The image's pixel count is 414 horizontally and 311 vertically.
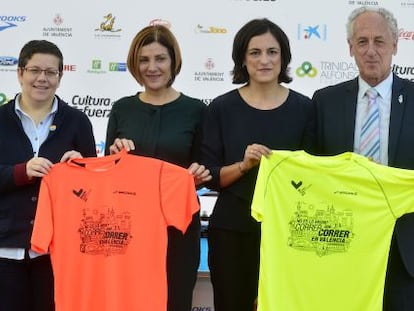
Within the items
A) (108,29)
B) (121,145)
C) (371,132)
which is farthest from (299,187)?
(108,29)

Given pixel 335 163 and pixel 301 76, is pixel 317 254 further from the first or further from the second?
pixel 301 76

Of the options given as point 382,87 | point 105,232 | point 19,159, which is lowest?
point 105,232

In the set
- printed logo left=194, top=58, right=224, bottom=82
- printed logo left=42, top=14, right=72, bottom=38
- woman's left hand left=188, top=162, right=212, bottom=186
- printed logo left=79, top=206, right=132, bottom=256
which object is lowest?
printed logo left=79, top=206, right=132, bottom=256

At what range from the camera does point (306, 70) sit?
3.90 metres

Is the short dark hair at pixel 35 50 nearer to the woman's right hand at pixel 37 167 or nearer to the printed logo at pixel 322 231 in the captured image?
the woman's right hand at pixel 37 167

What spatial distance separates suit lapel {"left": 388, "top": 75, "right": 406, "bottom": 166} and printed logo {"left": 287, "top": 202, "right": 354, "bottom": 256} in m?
0.27

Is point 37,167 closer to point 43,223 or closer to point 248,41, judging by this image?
point 43,223

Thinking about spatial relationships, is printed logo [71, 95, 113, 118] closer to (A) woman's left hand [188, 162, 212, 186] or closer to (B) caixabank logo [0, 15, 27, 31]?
(B) caixabank logo [0, 15, 27, 31]

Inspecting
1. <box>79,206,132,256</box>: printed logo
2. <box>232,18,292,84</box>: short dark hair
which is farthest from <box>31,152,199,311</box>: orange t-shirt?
<box>232,18,292,84</box>: short dark hair

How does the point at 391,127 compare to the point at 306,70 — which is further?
the point at 306,70

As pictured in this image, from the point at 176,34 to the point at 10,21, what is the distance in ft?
3.97

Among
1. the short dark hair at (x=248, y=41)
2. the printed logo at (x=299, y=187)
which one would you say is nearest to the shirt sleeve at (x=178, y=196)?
the printed logo at (x=299, y=187)

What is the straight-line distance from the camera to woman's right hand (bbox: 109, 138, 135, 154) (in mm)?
2059

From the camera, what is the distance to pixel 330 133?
2076 mm
